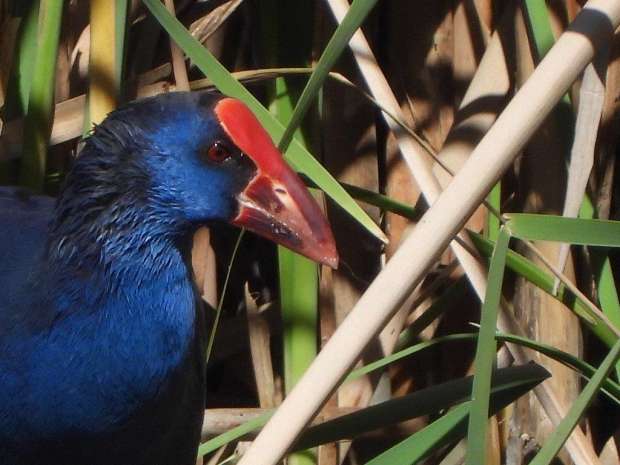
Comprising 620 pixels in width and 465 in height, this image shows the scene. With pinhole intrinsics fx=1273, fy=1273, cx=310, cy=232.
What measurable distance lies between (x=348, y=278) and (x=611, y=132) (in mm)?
428

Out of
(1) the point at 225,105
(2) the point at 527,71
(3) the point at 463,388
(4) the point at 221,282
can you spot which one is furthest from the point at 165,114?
(4) the point at 221,282

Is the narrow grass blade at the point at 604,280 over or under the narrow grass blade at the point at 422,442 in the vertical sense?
over

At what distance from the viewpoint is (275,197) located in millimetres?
1270

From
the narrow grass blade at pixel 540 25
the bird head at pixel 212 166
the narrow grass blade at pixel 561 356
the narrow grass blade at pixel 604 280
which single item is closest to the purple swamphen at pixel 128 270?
the bird head at pixel 212 166

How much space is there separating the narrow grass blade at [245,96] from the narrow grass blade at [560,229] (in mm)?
225

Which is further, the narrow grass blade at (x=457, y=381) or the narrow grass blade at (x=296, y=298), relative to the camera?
the narrow grass blade at (x=296, y=298)

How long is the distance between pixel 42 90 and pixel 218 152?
0.42 m

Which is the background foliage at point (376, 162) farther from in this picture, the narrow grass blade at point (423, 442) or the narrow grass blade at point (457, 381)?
the narrow grass blade at point (423, 442)

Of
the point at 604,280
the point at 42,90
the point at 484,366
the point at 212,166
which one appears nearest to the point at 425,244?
the point at 484,366

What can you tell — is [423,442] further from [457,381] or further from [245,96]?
[245,96]

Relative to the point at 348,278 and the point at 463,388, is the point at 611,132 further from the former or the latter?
the point at 463,388

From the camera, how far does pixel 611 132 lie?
5.88ft

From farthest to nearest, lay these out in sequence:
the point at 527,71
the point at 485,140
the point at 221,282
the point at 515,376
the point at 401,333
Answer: the point at 221,282 → the point at 401,333 → the point at 527,71 → the point at 515,376 → the point at 485,140

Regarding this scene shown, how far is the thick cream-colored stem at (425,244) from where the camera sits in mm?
1128
